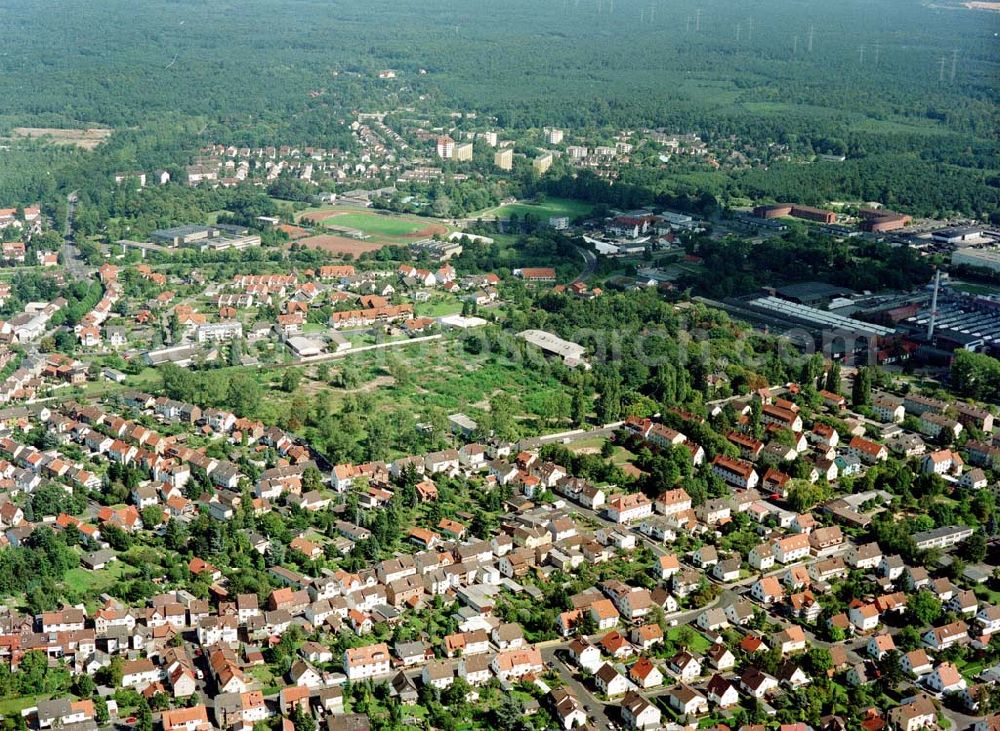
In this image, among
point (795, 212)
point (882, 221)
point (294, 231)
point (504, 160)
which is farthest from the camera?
point (504, 160)

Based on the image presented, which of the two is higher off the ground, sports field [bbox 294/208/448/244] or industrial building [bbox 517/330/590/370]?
industrial building [bbox 517/330/590/370]

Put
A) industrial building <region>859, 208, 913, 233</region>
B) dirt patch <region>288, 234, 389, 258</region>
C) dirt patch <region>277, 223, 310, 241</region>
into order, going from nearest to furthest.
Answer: dirt patch <region>288, 234, 389, 258</region> < dirt patch <region>277, 223, 310, 241</region> < industrial building <region>859, 208, 913, 233</region>

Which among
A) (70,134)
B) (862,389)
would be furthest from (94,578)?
(70,134)

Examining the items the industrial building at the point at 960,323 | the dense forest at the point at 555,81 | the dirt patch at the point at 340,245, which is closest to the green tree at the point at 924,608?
the industrial building at the point at 960,323

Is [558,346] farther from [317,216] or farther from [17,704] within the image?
[317,216]

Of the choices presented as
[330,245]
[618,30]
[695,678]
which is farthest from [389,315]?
[618,30]

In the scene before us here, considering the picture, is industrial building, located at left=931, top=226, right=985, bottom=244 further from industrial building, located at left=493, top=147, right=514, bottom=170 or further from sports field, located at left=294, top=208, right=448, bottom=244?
industrial building, located at left=493, top=147, right=514, bottom=170

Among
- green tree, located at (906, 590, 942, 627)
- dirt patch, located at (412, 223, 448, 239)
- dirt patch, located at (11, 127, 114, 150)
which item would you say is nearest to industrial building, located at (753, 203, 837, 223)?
dirt patch, located at (412, 223, 448, 239)
